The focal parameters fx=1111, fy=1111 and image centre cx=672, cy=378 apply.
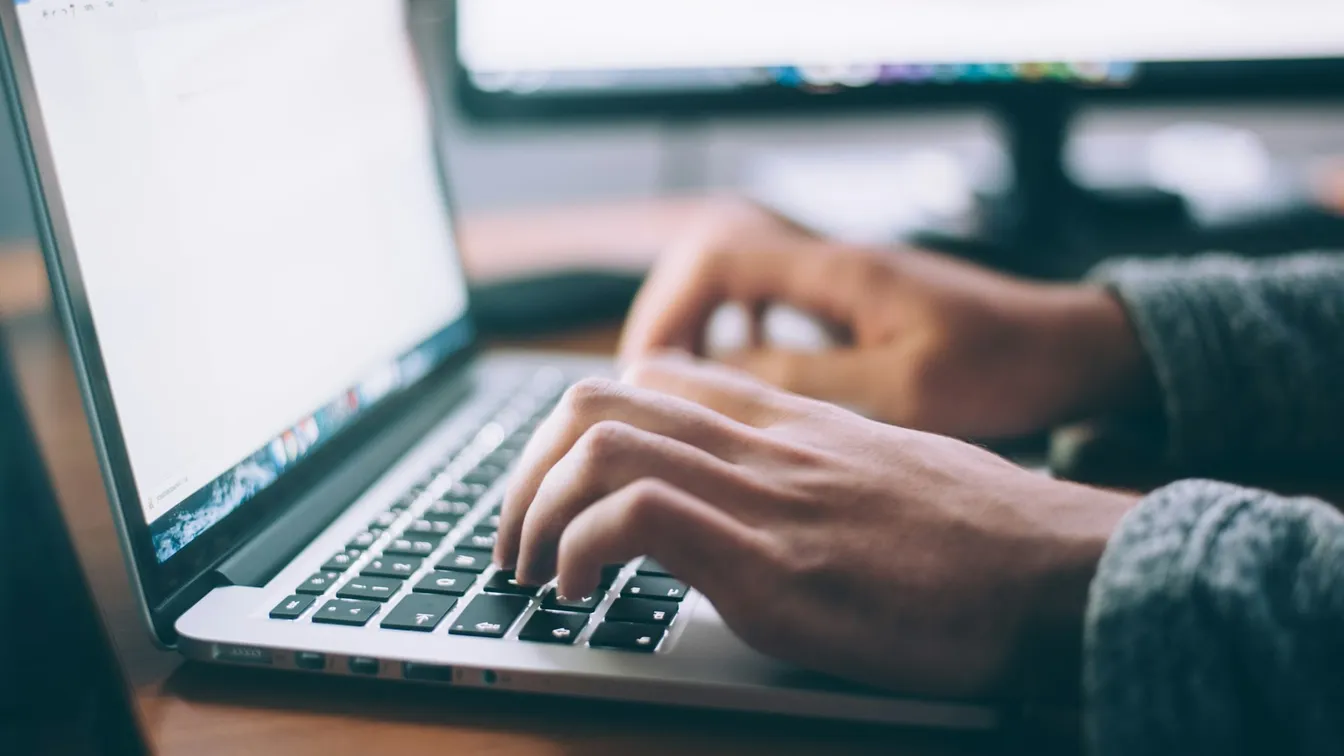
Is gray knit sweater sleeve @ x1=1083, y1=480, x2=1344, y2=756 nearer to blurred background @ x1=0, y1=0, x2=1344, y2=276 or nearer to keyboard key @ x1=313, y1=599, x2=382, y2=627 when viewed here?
keyboard key @ x1=313, y1=599, x2=382, y2=627

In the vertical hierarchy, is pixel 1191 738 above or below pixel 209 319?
below

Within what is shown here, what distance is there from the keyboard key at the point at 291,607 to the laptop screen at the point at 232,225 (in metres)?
Result: 0.04

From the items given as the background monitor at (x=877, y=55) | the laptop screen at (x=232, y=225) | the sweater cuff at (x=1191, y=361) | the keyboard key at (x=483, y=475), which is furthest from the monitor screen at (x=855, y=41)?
the keyboard key at (x=483, y=475)

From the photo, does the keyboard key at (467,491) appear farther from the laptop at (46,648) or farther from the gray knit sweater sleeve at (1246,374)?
the gray knit sweater sleeve at (1246,374)

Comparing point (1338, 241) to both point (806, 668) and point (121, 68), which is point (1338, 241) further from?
point (121, 68)

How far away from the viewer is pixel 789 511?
352 millimetres

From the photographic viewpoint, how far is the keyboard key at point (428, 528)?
1.40 ft

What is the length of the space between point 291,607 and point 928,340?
0.33 metres

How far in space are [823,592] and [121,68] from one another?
30cm

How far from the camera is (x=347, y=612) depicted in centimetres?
37

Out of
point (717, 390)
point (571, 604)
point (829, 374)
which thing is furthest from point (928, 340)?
point (571, 604)

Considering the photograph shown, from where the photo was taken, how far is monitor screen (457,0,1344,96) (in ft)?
2.48

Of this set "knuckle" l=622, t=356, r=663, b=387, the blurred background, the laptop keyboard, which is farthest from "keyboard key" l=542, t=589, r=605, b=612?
the blurred background

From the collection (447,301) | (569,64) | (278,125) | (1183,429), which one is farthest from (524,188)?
(1183,429)
